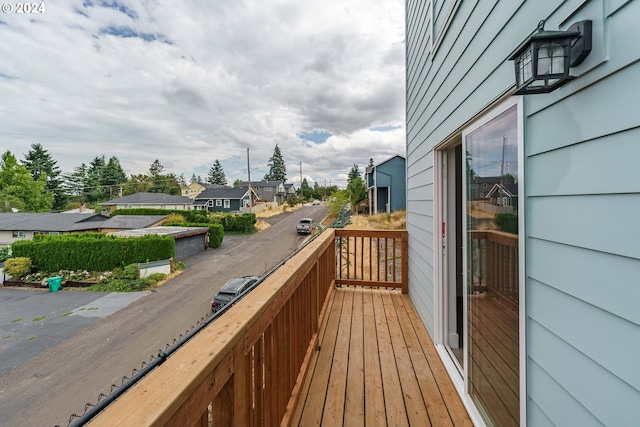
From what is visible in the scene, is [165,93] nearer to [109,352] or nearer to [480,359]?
[109,352]

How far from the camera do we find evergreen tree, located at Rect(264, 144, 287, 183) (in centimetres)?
5150

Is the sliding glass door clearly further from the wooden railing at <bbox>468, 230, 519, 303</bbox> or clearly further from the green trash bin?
the green trash bin

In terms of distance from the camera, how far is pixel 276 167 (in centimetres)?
5169

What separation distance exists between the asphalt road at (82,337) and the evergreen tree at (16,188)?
25.2m

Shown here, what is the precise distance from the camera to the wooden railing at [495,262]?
1.18 m

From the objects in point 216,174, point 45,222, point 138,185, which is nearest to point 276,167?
point 216,174

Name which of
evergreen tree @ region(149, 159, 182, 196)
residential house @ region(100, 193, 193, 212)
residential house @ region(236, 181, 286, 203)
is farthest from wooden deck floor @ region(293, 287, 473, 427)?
evergreen tree @ region(149, 159, 182, 196)

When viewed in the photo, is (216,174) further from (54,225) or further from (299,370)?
(299,370)

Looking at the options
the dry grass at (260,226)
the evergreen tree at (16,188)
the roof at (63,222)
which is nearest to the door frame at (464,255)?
the dry grass at (260,226)

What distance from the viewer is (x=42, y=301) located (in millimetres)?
9516

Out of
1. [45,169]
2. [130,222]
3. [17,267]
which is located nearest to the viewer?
[17,267]

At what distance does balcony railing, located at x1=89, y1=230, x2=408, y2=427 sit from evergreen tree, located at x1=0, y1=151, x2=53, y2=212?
129 feet

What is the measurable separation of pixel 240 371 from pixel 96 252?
14.1 meters

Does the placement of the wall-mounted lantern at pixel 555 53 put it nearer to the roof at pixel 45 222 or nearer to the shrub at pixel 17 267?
the shrub at pixel 17 267
